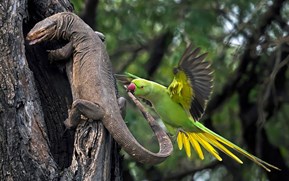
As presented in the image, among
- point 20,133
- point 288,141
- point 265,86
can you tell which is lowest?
point 288,141

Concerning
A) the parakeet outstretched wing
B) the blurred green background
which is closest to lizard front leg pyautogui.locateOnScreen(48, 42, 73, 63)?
the parakeet outstretched wing

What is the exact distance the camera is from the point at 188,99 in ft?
22.9

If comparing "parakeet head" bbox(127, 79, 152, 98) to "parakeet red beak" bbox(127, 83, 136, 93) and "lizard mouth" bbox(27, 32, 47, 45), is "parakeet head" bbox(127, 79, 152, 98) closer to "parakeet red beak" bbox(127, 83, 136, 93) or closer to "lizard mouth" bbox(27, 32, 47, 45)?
"parakeet red beak" bbox(127, 83, 136, 93)

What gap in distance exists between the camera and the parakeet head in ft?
21.2

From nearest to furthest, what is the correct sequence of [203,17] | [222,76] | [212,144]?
1. [212,144]
2. [203,17]
3. [222,76]

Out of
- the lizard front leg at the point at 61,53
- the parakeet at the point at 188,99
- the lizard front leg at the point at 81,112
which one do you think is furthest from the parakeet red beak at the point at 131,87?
the lizard front leg at the point at 81,112

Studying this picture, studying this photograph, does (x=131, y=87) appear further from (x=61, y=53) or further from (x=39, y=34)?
(x=39, y=34)

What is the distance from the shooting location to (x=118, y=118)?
19.0ft

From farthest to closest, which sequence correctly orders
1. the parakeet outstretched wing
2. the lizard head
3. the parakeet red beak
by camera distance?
the parakeet outstretched wing → the parakeet red beak → the lizard head

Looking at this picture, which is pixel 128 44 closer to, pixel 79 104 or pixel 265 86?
pixel 265 86

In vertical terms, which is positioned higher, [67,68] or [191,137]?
[67,68]

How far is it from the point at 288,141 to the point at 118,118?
549cm

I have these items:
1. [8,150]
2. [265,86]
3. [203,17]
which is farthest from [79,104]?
[203,17]

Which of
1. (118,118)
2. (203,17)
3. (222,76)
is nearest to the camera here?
(118,118)
